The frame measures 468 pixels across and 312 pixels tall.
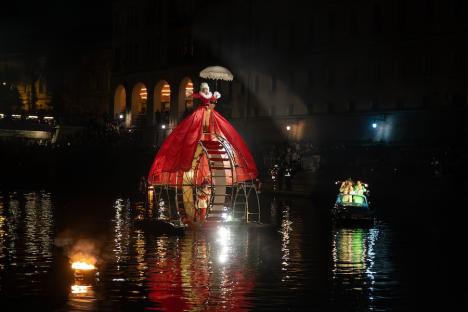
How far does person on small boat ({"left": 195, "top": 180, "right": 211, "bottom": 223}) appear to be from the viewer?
101 feet

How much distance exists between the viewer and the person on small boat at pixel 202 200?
30.7m

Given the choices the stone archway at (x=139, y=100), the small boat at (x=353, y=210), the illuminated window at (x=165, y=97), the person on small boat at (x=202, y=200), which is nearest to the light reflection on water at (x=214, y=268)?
the small boat at (x=353, y=210)

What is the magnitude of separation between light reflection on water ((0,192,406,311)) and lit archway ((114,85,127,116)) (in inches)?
→ 2499

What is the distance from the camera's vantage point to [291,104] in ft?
243

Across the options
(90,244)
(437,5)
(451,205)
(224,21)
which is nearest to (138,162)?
(224,21)

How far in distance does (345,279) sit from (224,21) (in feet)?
205

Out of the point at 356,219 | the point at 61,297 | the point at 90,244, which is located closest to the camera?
the point at 61,297

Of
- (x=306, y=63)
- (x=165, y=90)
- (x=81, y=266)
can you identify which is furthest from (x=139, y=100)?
(x=81, y=266)

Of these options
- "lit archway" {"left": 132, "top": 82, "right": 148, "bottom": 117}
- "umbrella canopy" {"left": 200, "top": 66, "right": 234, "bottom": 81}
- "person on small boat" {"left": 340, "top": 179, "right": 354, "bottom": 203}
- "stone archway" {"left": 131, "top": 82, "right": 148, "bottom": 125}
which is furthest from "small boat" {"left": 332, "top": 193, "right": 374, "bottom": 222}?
"lit archway" {"left": 132, "top": 82, "right": 148, "bottom": 117}

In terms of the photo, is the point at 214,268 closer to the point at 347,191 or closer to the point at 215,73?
the point at 215,73

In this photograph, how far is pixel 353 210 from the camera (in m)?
34.8

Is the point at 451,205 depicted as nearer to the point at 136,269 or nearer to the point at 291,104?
the point at 136,269

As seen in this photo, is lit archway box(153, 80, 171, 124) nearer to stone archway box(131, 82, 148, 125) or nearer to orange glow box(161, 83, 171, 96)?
orange glow box(161, 83, 171, 96)

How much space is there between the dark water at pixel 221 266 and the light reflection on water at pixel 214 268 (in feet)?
0.08
